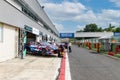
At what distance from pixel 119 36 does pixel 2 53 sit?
27435mm

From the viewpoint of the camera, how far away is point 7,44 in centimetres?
1866

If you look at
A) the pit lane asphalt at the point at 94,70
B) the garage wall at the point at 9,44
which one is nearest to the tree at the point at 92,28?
the garage wall at the point at 9,44

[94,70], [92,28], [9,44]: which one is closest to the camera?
[94,70]

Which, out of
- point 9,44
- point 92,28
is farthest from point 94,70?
point 92,28

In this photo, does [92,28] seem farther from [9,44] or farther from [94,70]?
[94,70]

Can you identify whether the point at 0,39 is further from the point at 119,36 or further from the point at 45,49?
the point at 119,36

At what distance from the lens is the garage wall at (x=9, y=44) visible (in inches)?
691

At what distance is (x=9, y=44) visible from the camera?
19312 mm

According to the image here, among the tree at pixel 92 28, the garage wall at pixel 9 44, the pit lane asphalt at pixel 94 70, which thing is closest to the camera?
the pit lane asphalt at pixel 94 70

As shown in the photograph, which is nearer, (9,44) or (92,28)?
(9,44)

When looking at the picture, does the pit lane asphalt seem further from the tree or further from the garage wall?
the tree

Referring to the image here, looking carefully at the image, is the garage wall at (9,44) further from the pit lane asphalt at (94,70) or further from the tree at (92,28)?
the tree at (92,28)

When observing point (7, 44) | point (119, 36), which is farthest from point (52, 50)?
point (119, 36)

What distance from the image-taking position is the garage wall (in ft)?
57.6
